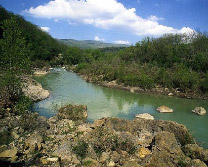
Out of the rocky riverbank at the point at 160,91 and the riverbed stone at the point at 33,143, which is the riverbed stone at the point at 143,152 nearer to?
the riverbed stone at the point at 33,143

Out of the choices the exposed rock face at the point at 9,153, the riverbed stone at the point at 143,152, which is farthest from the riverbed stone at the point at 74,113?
the exposed rock face at the point at 9,153

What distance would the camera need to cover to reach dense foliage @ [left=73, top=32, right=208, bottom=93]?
33.8 meters

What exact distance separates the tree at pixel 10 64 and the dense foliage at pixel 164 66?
21.6 metres

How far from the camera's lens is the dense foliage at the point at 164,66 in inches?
1331

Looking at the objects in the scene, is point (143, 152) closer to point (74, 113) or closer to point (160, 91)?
point (74, 113)

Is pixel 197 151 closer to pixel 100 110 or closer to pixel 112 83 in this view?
pixel 100 110

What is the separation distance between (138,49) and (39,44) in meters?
40.0

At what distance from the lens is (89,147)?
10227 millimetres

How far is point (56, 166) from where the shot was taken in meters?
8.50

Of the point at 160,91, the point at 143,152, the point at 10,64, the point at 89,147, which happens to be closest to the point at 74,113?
the point at 10,64

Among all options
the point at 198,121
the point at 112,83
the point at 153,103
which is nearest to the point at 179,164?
the point at 198,121

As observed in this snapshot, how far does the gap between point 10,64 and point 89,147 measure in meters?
10.6

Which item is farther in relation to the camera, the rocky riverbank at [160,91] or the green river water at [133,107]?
the rocky riverbank at [160,91]

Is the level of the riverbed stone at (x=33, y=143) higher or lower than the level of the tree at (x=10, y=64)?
lower
